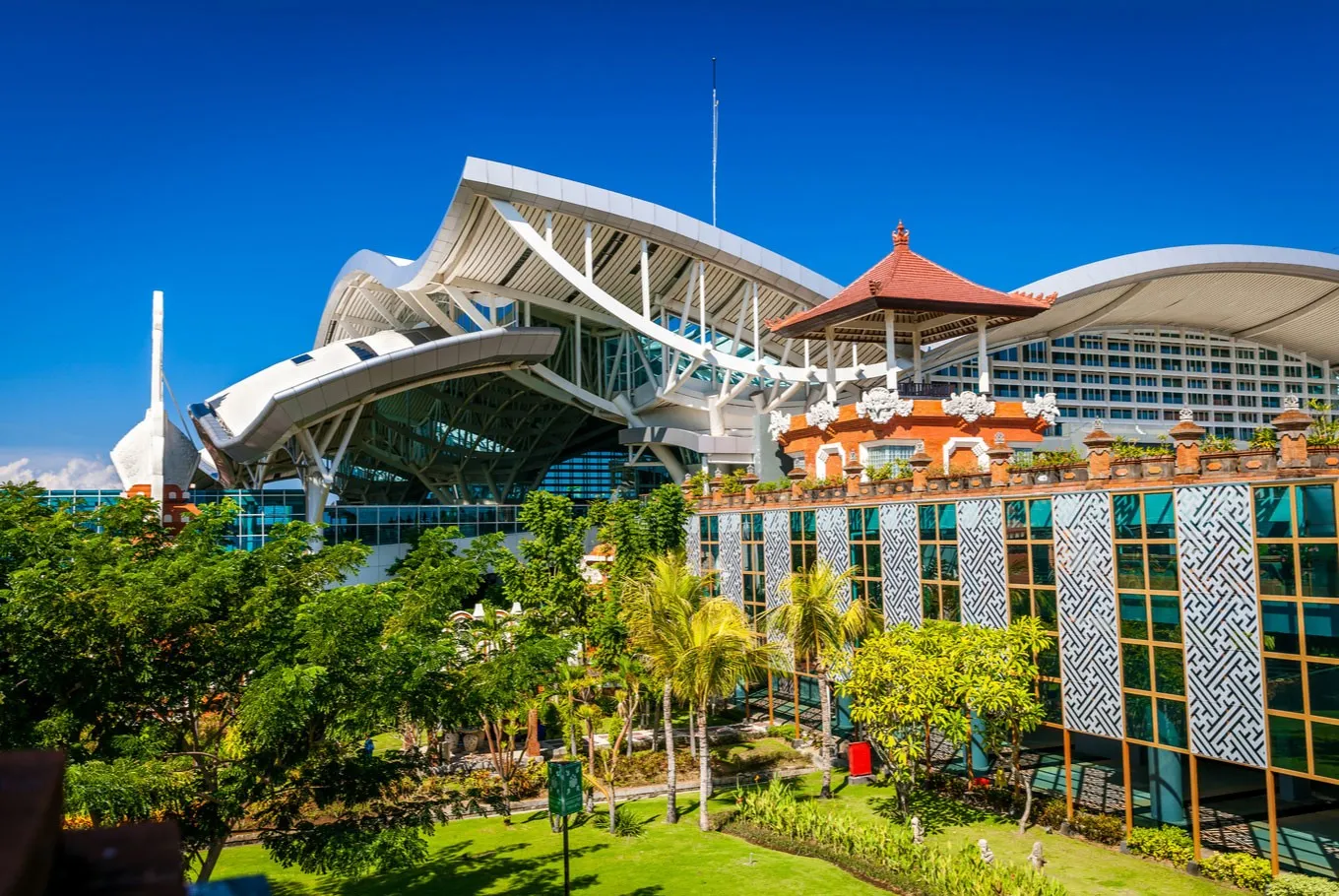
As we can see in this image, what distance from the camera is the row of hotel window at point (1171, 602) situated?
16.3 metres

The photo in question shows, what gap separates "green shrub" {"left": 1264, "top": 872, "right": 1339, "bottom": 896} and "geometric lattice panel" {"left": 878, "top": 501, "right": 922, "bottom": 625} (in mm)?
10108

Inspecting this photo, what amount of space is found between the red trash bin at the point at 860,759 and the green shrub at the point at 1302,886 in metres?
9.92

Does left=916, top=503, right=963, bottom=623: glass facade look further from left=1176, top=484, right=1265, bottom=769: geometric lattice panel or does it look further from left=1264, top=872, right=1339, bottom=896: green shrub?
left=1264, top=872, right=1339, bottom=896: green shrub

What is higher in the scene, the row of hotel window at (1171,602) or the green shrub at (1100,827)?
the row of hotel window at (1171,602)

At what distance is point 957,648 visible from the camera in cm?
2064

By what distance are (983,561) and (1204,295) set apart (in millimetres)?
39579

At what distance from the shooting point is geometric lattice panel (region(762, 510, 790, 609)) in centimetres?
3091

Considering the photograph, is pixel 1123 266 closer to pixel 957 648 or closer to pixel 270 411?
pixel 957 648

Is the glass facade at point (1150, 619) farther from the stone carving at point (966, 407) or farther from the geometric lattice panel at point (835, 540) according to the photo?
the stone carving at point (966, 407)

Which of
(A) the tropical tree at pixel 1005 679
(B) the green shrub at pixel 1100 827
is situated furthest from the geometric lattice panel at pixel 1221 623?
(A) the tropical tree at pixel 1005 679

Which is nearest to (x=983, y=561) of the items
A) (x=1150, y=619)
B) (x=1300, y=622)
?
(x=1150, y=619)

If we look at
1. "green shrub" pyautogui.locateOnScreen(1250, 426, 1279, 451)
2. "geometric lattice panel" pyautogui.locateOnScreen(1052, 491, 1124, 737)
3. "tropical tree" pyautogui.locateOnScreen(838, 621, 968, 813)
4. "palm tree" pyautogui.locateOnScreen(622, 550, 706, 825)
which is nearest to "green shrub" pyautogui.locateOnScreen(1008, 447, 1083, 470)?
"geometric lattice panel" pyautogui.locateOnScreen(1052, 491, 1124, 737)

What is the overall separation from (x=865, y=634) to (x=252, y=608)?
15326mm

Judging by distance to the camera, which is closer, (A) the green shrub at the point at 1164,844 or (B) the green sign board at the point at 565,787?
(B) the green sign board at the point at 565,787
